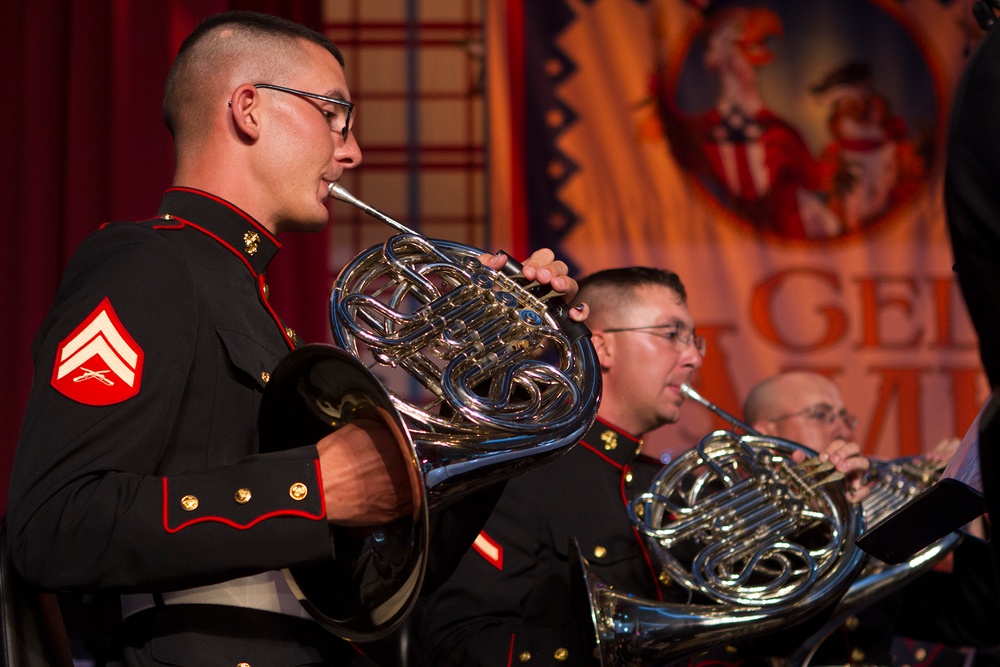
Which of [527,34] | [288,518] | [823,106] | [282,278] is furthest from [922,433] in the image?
[288,518]

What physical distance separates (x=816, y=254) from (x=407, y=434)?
12.2 ft

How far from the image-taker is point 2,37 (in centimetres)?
408

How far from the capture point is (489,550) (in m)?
2.52

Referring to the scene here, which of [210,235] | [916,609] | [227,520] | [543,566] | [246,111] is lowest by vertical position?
[916,609]

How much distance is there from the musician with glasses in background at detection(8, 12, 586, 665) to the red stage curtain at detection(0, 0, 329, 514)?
7.24ft

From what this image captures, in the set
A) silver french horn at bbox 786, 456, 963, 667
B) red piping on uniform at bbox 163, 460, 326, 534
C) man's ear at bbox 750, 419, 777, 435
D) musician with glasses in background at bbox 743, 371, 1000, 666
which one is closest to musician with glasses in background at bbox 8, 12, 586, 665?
red piping on uniform at bbox 163, 460, 326, 534

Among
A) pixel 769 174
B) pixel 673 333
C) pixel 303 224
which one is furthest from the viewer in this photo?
pixel 769 174

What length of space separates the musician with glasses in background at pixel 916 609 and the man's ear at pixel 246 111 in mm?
1925

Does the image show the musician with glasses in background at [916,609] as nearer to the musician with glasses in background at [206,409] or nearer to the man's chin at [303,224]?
the man's chin at [303,224]

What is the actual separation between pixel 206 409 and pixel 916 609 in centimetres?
269

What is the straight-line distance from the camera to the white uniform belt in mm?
1585

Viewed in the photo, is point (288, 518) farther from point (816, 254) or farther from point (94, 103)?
point (816, 254)

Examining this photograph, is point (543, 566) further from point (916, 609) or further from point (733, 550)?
point (916, 609)

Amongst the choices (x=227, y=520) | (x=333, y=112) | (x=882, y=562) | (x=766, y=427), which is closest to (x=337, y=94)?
(x=333, y=112)
